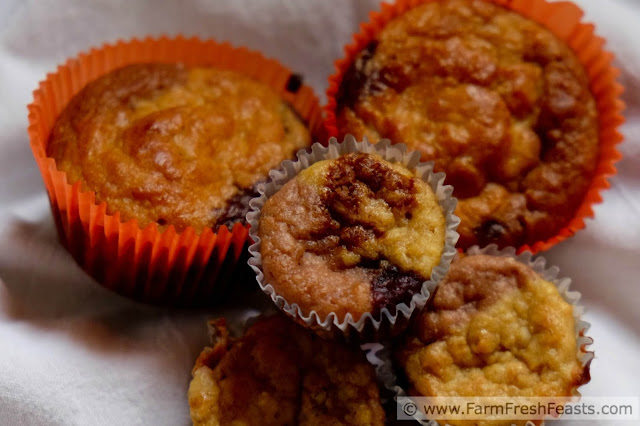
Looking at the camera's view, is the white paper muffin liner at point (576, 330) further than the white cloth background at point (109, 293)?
No

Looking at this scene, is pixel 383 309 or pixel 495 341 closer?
pixel 383 309

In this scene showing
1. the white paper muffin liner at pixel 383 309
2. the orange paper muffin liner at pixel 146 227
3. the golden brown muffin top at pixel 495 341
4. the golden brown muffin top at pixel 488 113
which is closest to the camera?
the white paper muffin liner at pixel 383 309

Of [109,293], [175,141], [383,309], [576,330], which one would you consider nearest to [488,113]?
[576,330]

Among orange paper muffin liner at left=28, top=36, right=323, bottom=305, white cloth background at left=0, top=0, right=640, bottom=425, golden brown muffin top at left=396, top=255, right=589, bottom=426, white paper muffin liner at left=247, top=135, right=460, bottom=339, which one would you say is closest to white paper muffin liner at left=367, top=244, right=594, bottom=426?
golden brown muffin top at left=396, top=255, right=589, bottom=426

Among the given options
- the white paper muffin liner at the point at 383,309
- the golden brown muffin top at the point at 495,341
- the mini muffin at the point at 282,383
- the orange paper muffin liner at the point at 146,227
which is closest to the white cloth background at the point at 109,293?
the orange paper muffin liner at the point at 146,227

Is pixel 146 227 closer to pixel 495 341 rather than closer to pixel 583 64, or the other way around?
pixel 495 341

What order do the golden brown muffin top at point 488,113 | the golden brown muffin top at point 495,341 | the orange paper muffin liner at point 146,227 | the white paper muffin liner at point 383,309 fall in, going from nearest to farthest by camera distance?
1. the white paper muffin liner at point 383,309
2. the golden brown muffin top at point 495,341
3. the orange paper muffin liner at point 146,227
4. the golden brown muffin top at point 488,113

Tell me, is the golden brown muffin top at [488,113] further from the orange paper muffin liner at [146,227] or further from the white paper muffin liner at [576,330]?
the orange paper muffin liner at [146,227]

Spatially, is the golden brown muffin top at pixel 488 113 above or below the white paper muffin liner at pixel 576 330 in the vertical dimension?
above
